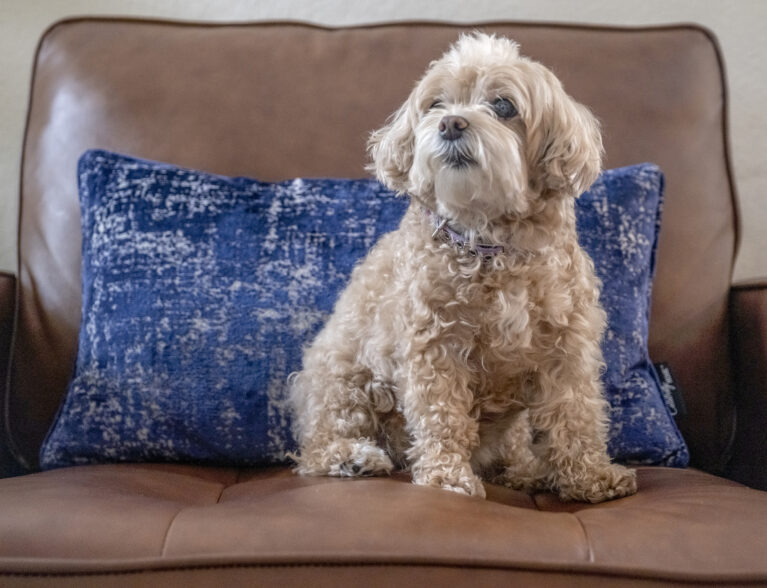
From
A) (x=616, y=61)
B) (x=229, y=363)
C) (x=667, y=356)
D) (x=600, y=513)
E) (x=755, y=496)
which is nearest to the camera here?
(x=600, y=513)

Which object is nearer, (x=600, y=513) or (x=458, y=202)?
(x=600, y=513)

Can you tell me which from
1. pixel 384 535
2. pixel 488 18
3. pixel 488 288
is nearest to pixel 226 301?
pixel 488 288

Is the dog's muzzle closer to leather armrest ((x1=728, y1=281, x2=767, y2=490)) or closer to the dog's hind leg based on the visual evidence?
the dog's hind leg

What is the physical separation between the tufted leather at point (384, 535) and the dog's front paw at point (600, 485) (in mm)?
193

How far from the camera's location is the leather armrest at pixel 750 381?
1.78 metres

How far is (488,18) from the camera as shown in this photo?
2.55m

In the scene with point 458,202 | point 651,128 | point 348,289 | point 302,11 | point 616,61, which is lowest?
point 348,289

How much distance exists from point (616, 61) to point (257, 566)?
1.60 meters

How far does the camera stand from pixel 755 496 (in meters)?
1.44

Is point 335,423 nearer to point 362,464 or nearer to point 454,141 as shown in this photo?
point 362,464

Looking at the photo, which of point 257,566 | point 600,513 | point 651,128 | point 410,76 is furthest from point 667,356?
point 257,566

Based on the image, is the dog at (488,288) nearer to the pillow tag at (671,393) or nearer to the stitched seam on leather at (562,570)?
Result: the pillow tag at (671,393)

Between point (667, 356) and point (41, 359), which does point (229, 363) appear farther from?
point (667, 356)

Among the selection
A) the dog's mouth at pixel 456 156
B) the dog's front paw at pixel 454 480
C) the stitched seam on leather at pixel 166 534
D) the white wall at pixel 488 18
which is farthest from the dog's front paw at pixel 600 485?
the white wall at pixel 488 18
